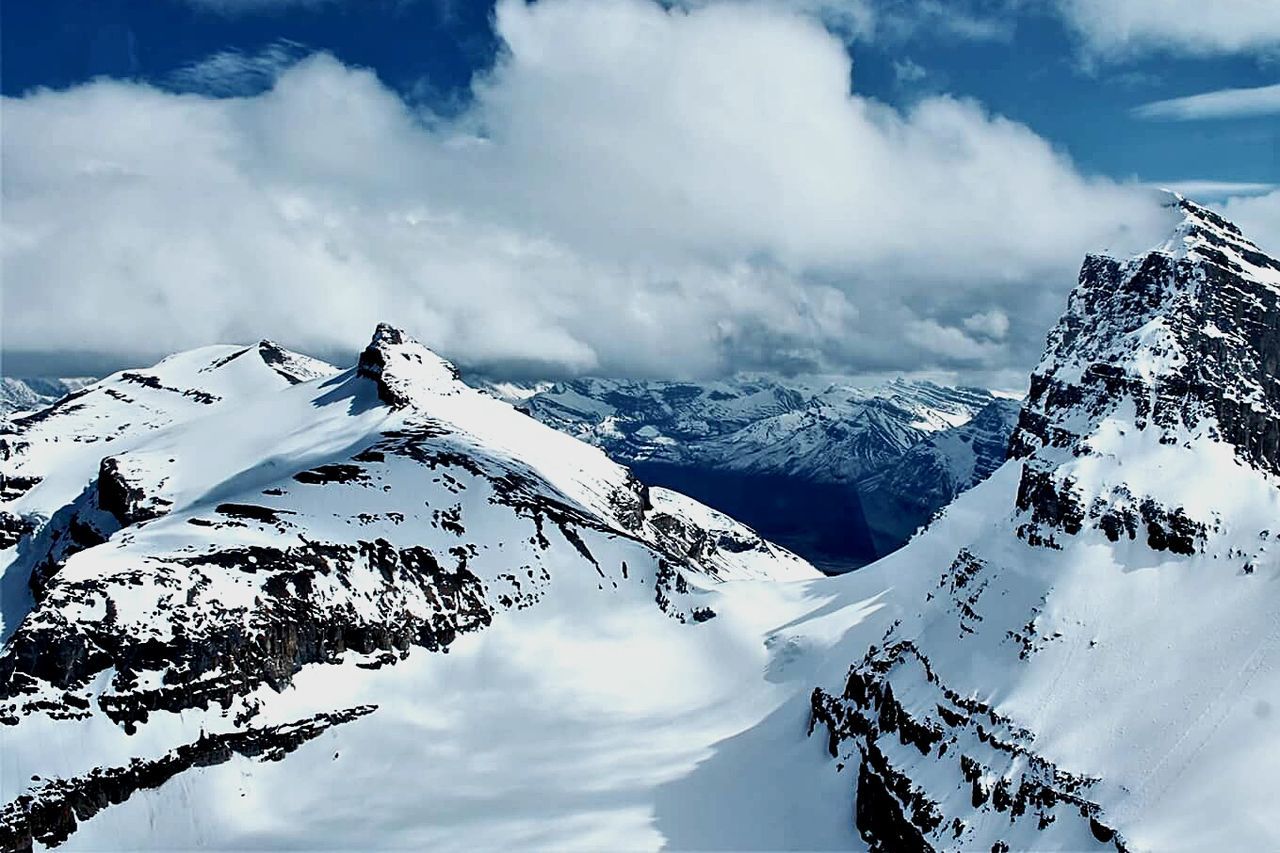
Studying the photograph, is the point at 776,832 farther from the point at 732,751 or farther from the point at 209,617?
the point at 209,617

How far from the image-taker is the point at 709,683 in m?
180

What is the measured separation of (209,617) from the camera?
151375 mm

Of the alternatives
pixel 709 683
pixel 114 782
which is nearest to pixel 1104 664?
pixel 709 683

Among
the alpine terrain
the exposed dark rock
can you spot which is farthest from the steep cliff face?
the exposed dark rock

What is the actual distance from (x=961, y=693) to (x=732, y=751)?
4847 cm

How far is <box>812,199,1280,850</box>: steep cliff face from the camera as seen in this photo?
89.3 meters

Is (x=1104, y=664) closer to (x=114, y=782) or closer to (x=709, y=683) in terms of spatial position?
(x=709, y=683)

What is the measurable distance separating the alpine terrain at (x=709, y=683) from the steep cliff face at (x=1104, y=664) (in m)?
0.38

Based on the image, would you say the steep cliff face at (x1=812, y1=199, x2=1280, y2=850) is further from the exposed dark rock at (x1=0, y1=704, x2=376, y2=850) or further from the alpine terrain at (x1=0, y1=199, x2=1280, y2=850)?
the exposed dark rock at (x1=0, y1=704, x2=376, y2=850)

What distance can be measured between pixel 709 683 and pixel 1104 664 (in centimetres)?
8719

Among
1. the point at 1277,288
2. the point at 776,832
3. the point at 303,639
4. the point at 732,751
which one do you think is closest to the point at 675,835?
the point at 776,832

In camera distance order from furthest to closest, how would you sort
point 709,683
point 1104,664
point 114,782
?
point 709,683 → point 114,782 → point 1104,664

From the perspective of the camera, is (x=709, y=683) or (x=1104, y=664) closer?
(x=1104, y=664)

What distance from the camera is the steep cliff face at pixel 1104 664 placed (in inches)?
3516
